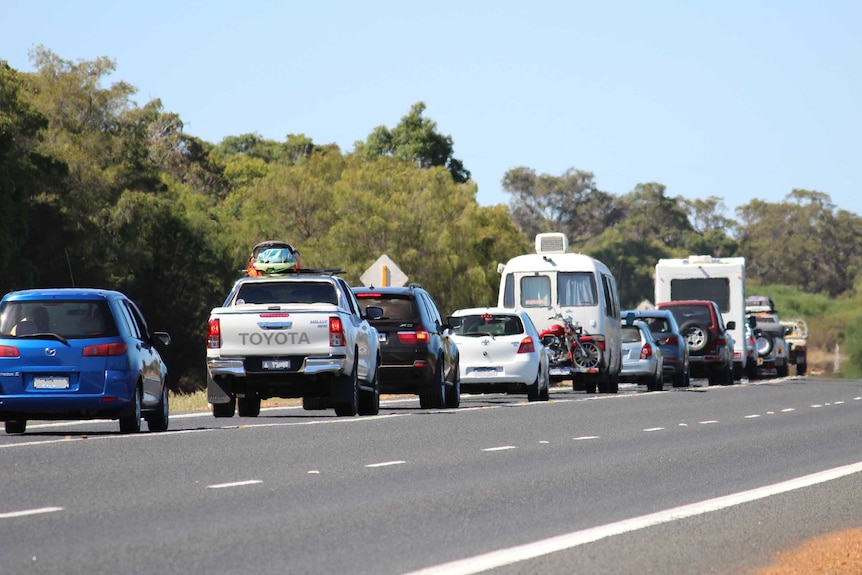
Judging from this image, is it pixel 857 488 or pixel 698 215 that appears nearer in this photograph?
pixel 857 488

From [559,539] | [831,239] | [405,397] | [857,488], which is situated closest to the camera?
[559,539]

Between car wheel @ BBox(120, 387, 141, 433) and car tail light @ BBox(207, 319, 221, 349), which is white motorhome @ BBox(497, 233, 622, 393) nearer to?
car tail light @ BBox(207, 319, 221, 349)

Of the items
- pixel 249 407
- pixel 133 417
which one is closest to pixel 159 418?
pixel 133 417

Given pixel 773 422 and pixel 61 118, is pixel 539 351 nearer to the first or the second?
pixel 773 422

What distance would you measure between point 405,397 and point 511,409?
709 cm

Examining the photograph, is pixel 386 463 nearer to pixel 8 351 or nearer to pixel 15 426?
pixel 8 351

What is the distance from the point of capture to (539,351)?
3145 cm

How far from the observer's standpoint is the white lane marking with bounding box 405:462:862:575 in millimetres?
9320

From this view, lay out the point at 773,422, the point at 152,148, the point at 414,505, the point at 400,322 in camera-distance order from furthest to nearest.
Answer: the point at 152,148, the point at 400,322, the point at 773,422, the point at 414,505

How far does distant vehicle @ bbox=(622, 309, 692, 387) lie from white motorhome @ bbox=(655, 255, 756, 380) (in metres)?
5.80

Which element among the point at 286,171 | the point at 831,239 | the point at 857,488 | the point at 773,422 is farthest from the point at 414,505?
the point at 831,239

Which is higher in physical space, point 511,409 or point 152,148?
point 152,148

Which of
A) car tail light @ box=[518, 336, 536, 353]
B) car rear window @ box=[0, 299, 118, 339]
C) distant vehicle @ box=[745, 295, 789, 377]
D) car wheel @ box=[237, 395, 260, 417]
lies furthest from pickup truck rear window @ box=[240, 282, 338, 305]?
distant vehicle @ box=[745, 295, 789, 377]

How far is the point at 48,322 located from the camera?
19.9 meters
